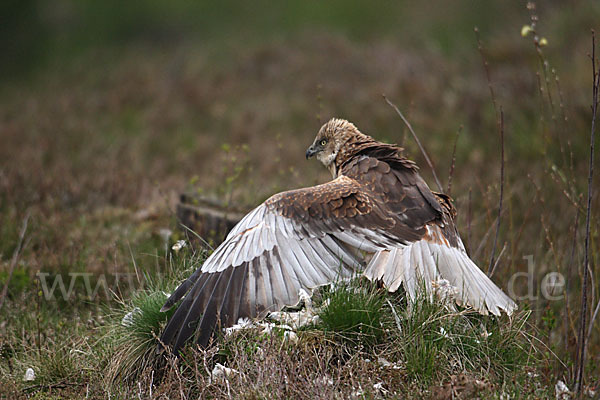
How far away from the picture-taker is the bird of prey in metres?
3.87

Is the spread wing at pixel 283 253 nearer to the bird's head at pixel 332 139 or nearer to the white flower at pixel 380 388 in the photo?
the white flower at pixel 380 388

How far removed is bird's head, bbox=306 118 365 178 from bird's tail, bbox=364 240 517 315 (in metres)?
1.21

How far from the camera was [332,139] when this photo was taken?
17.2 ft

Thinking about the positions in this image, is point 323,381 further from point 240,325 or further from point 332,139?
point 332,139

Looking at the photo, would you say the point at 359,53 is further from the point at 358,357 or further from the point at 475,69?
the point at 358,357

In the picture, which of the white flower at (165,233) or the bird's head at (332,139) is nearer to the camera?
the bird's head at (332,139)

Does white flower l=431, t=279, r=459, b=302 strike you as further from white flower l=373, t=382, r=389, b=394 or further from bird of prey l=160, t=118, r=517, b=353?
white flower l=373, t=382, r=389, b=394

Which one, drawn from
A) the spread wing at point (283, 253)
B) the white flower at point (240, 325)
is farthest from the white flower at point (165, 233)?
the white flower at point (240, 325)

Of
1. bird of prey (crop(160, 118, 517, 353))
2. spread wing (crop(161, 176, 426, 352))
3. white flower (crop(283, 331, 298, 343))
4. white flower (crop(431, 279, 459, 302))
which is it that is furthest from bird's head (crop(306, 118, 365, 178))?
white flower (crop(283, 331, 298, 343))

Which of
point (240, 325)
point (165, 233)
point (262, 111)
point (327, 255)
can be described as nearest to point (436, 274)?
point (327, 255)

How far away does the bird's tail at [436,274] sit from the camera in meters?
4.00

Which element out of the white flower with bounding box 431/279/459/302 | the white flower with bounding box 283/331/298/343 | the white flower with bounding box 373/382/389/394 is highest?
the white flower with bounding box 431/279/459/302

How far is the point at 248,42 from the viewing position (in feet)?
51.3

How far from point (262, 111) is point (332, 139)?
7585 mm
